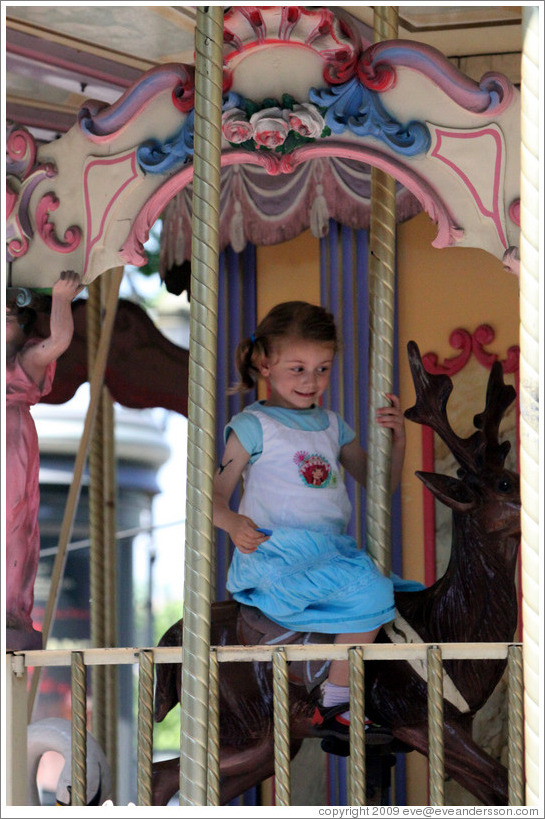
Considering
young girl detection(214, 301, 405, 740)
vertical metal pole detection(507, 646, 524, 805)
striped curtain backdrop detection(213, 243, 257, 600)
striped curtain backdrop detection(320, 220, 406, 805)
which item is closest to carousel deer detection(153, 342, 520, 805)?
young girl detection(214, 301, 405, 740)

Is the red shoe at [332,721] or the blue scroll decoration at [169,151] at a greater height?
the blue scroll decoration at [169,151]

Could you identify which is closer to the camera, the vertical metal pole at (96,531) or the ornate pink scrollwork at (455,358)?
the ornate pink scrollwork at (455,358)

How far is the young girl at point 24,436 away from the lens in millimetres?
2990

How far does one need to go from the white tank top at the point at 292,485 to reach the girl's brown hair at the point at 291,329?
0.20m

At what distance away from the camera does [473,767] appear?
3.09 meters

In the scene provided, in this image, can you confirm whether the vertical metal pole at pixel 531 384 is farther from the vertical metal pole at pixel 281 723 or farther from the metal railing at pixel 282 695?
the vertical metal pole at pixel 281 723

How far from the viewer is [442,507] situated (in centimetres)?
447

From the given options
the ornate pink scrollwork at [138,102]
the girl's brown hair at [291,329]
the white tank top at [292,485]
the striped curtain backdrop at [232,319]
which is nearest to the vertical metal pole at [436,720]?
the white tank top at [292,485]

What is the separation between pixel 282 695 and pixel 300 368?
105 cm

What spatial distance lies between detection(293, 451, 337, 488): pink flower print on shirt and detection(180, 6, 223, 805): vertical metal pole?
0.77 metres

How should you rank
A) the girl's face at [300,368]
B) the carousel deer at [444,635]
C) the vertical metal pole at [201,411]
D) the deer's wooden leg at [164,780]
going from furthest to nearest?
1. the girl's face at [300,368]
2. the deer's wooden leg at [164,780]
3. the carousel deer at [444,635]
4. the vertical metal pole at [201,411]

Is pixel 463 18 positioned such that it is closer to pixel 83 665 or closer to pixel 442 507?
pixel 442 507

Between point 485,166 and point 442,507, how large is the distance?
1.77 metres

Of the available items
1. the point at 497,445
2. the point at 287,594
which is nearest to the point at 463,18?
the point at 497,445
